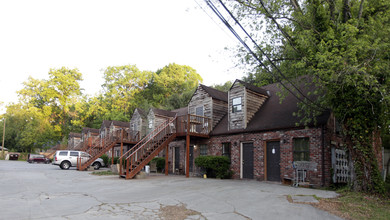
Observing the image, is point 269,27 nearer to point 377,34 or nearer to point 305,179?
point 377,34

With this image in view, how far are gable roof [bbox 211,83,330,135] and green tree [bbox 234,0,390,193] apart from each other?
1663mm

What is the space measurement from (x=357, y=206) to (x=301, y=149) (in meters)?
5.58

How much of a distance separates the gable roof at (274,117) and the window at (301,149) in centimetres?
79

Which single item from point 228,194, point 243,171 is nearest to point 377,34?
point 228,194

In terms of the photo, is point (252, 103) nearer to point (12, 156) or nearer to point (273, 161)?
point (273, 161)

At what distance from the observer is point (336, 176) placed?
42.7 feet

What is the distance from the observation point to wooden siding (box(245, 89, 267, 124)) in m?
17.2

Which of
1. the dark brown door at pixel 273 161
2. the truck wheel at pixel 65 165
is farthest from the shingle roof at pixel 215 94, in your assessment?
the truck wheel at pixel 65 165

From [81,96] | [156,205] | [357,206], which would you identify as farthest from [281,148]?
[81,96]

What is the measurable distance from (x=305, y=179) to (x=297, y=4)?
7945 millimetres

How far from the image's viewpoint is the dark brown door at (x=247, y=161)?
16.1 m

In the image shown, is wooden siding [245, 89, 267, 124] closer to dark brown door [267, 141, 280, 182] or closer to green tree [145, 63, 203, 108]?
dark brown door [267, 141, 280, 182]

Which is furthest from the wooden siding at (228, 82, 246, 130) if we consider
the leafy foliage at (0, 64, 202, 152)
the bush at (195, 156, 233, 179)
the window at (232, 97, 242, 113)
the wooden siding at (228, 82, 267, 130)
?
the leafy foliage at (0, 64, 202, 152)

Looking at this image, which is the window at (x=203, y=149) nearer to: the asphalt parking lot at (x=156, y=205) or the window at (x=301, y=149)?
the window at (x=301, y=149)
